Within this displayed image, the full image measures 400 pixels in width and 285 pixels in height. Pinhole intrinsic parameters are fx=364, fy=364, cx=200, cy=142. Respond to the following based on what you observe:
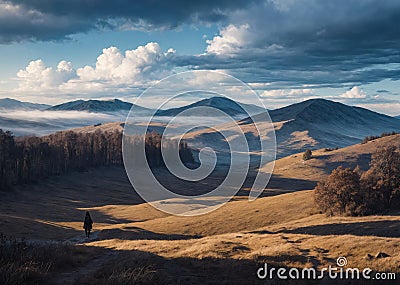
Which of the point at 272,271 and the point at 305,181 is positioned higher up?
the point at 272,271

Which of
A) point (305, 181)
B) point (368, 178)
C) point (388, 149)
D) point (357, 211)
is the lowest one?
point (305, 181)

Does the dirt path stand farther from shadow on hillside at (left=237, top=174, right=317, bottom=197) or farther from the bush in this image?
shadow on hillside at (left=237, top=174, right=317, bottom=197)

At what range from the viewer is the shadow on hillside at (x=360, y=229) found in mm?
36094

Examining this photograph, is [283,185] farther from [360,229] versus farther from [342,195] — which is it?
[360,229]

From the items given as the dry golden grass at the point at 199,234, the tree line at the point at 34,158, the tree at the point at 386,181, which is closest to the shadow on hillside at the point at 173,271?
the dry golden grass at the point at 199,234

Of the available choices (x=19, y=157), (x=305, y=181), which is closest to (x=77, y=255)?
(x=19, y=157)

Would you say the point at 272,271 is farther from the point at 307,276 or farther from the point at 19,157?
the point at 19,157

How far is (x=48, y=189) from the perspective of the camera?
495 feet

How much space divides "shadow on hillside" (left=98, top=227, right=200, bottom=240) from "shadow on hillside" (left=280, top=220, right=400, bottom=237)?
59.5ft

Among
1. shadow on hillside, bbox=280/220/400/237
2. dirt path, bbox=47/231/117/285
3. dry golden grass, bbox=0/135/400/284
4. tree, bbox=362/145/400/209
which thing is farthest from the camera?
tree, bbox=362/145/400/209

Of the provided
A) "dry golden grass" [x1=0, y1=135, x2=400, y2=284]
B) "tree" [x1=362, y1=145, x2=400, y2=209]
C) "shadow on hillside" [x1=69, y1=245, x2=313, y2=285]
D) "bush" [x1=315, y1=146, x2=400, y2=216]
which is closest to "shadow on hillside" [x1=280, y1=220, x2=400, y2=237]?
"dry golden grass" [x1=0, y1=135, x2=400, y2=284]

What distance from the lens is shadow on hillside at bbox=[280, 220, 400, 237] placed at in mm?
36094

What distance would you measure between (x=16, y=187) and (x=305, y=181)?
130 m

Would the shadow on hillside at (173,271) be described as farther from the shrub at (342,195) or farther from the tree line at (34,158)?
the tree line at (34,158)
